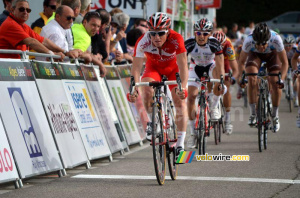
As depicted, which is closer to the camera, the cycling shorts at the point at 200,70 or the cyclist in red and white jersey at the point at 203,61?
the cyclist in red and white jersey at the point at 203,61

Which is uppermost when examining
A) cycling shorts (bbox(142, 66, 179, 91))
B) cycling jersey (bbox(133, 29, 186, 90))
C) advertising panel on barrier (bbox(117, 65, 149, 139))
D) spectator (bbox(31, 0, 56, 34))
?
spectator (bbox(31, 0, 56, 34))

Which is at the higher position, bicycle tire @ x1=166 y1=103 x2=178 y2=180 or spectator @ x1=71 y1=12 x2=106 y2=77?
spectator @ x1=71 y1=12 x2=106 y2=77

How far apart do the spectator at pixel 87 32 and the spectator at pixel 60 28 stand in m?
0.63

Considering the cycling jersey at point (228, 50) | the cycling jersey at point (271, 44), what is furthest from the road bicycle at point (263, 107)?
the cycling jersey at point (228, 50)

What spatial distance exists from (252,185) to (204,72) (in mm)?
4605

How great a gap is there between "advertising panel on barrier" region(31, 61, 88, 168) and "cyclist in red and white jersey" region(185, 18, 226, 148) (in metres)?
3.05

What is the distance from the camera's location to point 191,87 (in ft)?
42.3

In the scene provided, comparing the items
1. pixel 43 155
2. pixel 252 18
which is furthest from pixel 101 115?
pixel 252 18

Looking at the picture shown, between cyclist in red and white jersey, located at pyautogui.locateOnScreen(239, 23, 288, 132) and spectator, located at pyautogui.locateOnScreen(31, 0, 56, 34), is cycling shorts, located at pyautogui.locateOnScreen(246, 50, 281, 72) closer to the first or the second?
cyclist in red and white jersey, located at pyautogui.locateOnScreen(239, 23, 288, 132)

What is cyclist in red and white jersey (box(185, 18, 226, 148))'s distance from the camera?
12.6 meters

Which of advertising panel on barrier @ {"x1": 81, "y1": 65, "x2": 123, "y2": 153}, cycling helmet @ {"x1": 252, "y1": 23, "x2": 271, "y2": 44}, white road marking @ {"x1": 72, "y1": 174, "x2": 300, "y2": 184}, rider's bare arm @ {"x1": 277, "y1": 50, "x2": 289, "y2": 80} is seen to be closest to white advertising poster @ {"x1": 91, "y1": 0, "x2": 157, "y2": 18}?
rider's bare arm @ {"x1": 277, "y1": 50, "x2": 289, "y2": 80}

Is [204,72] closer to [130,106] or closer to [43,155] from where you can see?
[130,106]

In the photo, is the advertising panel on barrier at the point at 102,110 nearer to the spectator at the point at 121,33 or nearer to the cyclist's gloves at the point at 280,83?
the spectator at the point at 121,33

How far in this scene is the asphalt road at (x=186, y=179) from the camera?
803 centimetres
